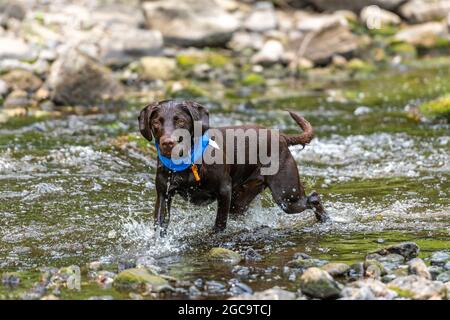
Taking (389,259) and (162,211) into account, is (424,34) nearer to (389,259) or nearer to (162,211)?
(162,211)

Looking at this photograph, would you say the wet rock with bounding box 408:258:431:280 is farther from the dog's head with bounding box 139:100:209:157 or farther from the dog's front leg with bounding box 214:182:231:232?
the dog's head with bounding box 139:100:209:157

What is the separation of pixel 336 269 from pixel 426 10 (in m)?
24.8

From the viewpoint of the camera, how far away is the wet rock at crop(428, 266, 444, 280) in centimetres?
666

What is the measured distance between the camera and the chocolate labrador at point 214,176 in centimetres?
738

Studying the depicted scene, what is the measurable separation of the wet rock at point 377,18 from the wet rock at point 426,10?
518 millimetres

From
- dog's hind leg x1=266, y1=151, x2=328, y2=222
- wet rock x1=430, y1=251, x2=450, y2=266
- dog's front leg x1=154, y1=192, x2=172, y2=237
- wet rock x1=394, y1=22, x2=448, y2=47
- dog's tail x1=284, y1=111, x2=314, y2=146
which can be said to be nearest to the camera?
wet rock x1=430, y1=251, x2=450, y2=266

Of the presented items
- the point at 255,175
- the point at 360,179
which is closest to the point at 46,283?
the point at 255,175

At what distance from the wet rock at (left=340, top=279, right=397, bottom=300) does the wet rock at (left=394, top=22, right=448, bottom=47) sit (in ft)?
73.7

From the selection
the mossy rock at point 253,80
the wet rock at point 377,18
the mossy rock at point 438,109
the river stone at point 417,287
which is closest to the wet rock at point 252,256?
the river stone at point 417,287

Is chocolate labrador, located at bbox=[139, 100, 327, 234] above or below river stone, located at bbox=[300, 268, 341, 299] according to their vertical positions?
above

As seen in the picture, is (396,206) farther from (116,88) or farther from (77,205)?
(116,88)

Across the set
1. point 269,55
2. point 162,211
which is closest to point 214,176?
point 162,211

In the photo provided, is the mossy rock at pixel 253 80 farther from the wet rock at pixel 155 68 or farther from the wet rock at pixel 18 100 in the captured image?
the wet rock at pixel 18 100

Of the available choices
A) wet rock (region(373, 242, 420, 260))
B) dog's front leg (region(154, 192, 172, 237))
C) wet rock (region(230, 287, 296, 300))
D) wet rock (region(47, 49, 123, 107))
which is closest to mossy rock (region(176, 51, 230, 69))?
wet rock (region(47, 49, 123, 107))
